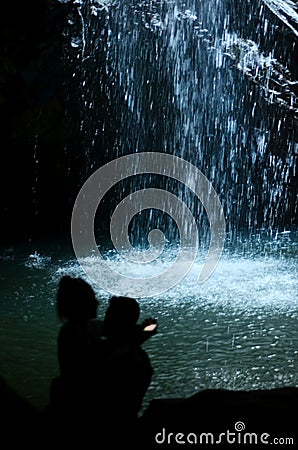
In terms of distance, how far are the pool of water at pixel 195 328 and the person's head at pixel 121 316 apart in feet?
5.05

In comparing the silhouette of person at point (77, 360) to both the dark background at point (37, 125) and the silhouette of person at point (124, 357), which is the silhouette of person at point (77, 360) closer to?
the silhouette of person at point (124, 357)

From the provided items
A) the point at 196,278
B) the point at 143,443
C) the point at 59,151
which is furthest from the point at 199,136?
the point at 143,443

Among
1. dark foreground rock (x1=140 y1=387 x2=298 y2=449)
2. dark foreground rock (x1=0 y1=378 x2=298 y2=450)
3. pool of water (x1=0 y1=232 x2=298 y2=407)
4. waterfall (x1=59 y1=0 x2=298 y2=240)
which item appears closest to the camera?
dark foreground rock (x1=0 y1=378 x2=298 y2=450)

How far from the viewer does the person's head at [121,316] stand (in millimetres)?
2488

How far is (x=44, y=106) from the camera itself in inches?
469

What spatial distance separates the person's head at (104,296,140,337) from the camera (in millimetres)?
2488

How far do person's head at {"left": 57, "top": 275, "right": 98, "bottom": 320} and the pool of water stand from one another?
1.53m

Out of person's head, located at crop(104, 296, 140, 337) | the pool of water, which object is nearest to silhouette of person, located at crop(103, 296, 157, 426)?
person's head, located at crop(104, 296, 140, 337)

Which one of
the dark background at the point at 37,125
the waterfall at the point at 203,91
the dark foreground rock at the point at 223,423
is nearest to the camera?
the dark foreground rock at the point at 223,423

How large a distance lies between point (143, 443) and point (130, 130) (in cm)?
1150

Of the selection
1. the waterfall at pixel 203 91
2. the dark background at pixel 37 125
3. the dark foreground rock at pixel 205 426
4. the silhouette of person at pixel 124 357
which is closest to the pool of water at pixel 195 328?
the dark foreground rock at pixel 205 426

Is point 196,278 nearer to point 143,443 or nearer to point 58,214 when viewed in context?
point 143,443

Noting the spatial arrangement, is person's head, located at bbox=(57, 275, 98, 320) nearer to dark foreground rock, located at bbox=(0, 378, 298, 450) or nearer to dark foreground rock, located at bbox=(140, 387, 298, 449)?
dark foreground rock, located at bbox=(0, 378, 298, 450)

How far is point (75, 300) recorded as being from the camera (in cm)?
247
